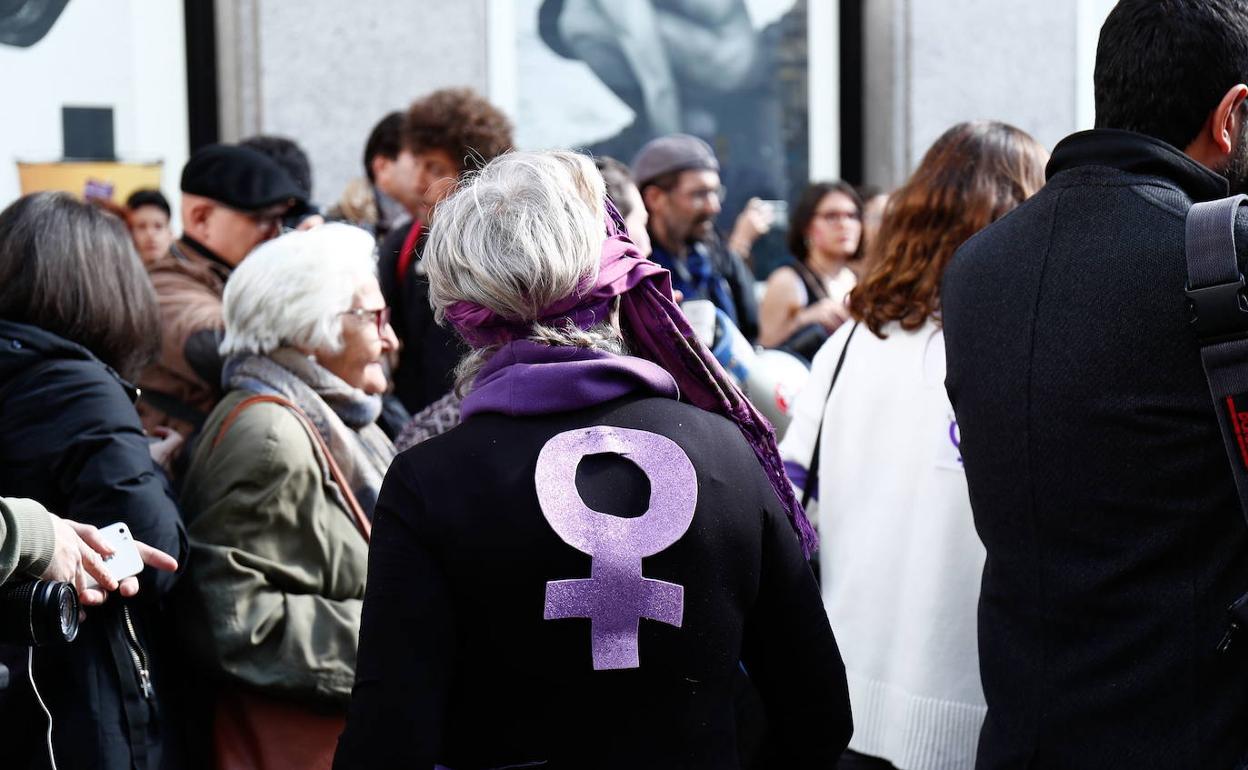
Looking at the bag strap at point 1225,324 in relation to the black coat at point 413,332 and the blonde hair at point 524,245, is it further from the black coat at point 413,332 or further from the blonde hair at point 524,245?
the black coat at point 413,332

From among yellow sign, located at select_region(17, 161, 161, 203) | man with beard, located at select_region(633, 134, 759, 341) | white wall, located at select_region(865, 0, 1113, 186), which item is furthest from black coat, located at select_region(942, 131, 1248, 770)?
white wall, located at select_region(865, 0, 1113, 186)

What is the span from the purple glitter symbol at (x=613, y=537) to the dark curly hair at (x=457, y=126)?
288cm

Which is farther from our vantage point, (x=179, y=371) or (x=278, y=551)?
(x=179, y=371)

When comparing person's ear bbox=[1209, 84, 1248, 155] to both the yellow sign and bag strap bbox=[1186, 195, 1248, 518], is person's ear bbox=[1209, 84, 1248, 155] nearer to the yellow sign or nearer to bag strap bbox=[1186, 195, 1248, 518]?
bag strap bbox=[1186, 195, 1248, 518]

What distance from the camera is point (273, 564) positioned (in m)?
2.98

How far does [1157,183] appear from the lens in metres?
2.06

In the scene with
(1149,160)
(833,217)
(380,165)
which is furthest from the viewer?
(833,217)

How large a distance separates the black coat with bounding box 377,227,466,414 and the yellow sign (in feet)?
8.12

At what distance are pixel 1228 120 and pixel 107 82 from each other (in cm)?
581

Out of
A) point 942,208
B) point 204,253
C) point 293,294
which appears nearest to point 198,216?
point 204,253

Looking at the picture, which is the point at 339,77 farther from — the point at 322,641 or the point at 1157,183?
the point at 1157,183

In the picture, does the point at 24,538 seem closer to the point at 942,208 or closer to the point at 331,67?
the point at 942,208

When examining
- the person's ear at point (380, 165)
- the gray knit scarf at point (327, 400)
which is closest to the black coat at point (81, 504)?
the gray knit scarf at point (327, 400)

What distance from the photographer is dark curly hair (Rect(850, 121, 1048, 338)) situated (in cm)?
296
